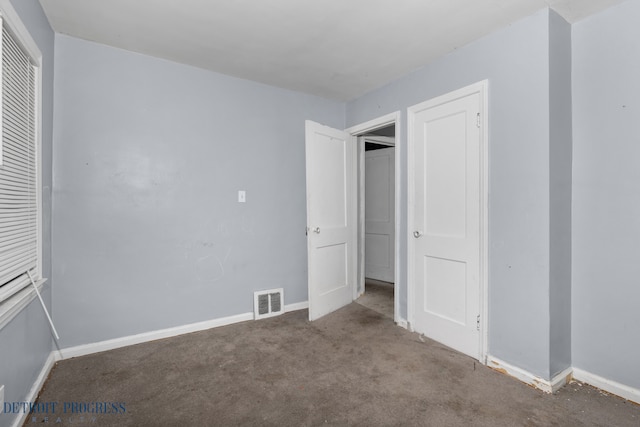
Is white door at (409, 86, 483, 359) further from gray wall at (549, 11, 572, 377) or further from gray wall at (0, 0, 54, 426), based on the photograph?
gray wall at (0, 0, 54, 426)

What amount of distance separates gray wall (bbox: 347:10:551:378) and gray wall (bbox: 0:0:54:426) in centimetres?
281

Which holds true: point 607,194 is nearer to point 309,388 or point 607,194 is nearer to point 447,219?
point 447,219

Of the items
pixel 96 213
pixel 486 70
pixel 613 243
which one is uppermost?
pixel 486 70

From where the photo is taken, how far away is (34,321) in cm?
188

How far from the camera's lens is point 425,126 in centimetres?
271

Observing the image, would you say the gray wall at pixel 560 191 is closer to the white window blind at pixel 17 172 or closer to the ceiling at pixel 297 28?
the ceiling at pixel 297 28

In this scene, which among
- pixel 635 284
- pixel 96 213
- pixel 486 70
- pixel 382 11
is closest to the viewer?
pixel 635 284

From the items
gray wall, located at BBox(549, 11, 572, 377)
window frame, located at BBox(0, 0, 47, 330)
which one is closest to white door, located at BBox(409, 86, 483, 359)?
gray wall, located at BBox(549, 11, 572, 377)

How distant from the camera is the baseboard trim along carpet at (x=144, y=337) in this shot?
2363mm

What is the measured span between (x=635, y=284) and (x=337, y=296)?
234 centimetres

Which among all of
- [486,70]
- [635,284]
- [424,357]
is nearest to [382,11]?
[486,70]

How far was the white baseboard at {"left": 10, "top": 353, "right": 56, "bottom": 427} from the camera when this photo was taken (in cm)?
160

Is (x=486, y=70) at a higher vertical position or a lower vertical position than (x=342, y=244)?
higher

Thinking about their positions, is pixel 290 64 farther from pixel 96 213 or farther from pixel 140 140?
pixel 96 213
